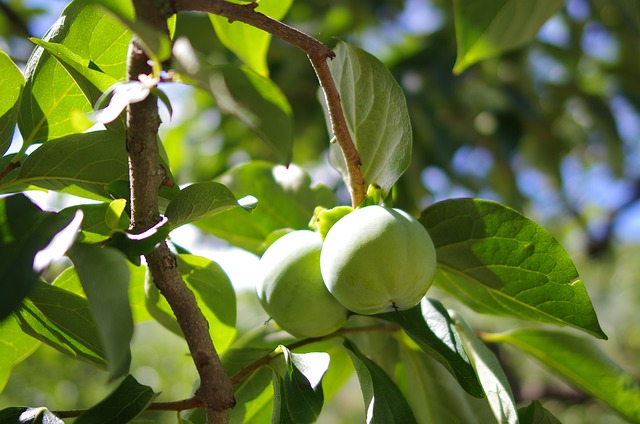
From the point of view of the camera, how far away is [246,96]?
38cm

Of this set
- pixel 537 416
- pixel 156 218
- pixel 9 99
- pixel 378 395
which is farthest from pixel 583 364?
pixel 9 99

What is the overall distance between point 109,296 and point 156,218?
0.35 feet

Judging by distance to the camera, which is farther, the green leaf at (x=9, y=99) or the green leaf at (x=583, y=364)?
the green leaf at (x=583, y=364)

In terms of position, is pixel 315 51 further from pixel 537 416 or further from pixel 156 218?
pixel 537 416

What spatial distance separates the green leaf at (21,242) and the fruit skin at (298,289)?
0.59 ft

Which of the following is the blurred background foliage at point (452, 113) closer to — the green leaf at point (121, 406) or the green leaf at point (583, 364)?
the green leaf at point (583, 364)

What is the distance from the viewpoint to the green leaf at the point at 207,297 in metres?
0.59

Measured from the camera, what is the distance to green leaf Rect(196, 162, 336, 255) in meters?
0.71

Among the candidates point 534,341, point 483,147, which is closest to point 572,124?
point 483,147

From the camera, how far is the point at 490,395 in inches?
21.6

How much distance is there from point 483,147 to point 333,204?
119 centimetres

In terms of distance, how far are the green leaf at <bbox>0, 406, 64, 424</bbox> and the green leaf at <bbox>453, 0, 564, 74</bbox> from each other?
496mm

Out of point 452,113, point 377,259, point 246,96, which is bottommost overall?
point 452,113

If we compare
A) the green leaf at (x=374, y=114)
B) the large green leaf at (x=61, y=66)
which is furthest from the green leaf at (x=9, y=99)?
the green leaf at (x=374, y=114)
